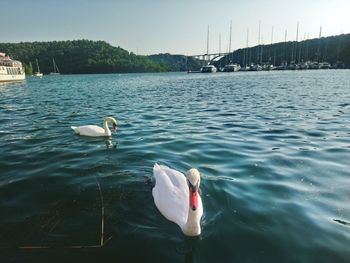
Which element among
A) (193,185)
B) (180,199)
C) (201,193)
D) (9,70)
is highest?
(193,185)

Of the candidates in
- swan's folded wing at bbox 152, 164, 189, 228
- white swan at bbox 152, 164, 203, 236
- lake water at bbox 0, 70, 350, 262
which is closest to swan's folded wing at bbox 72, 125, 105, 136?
lake water at bbox 0, 70, 350, 262

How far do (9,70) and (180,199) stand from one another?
81.7 m

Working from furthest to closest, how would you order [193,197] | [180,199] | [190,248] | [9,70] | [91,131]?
[9,70] < [91,131] < [180,199] < [193,197] < [190,248]

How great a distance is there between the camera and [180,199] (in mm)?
6176

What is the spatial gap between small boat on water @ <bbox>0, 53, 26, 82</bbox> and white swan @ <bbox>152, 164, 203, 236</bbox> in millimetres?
70899

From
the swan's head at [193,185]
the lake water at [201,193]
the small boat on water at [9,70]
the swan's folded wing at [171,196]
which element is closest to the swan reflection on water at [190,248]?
the lake water at [201,193]

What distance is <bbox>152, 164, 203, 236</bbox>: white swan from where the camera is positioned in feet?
17.3

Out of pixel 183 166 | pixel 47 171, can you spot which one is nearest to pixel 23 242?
pixel 47 171

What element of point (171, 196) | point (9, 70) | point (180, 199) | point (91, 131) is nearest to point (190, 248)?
point (180, 199)

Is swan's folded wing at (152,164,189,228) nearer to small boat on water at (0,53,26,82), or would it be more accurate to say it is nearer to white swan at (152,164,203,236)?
white swan at (152,164,203,236)

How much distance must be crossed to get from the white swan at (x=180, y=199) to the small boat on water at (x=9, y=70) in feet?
233

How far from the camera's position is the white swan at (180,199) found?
5262 millimetres

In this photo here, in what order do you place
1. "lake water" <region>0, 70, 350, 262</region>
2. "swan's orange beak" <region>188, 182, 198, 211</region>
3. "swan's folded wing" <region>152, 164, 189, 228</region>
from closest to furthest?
"lake water" <region>0, 70, 350, 262</region>
"swan's orange beak" <region>188, 182, 198, 211</region>
"swan's folded wing" <region>152, 164, 189, 228</region>

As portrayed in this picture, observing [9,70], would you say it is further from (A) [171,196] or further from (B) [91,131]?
(A) [171,196]
